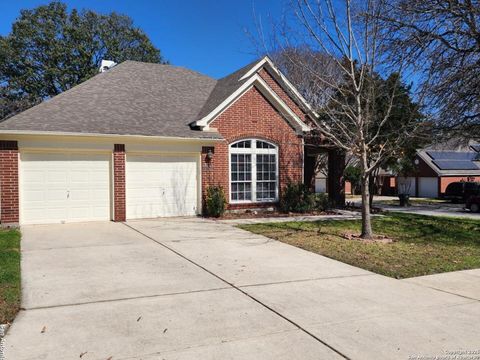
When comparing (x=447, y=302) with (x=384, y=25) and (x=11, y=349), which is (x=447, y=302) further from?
(x=384, y=25)

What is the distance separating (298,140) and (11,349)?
47.6ft

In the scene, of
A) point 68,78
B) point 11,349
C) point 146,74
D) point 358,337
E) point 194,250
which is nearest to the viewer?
point 11,349

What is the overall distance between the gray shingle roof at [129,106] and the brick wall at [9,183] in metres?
0.68

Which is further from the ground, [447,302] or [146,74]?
[146,74]

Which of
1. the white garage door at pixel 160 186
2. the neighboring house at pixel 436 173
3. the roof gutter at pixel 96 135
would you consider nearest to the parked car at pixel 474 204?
the neighboring house at pixel 436 173

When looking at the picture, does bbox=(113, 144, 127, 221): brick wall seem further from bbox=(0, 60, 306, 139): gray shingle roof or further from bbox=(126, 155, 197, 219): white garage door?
bbox=(0, 60, 306, 139): gray shingle roof

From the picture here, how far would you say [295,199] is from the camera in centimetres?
1711

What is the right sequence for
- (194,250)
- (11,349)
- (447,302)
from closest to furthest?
(11,349), (447,302), (194,250)

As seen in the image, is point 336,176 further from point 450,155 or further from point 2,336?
point 450,155

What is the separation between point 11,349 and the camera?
14.0 ft

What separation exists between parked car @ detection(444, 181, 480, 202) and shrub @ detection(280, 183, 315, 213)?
19397 millimetres

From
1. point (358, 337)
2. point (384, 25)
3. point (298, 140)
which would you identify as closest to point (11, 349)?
point (358, 337)

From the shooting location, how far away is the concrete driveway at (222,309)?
14.4ft

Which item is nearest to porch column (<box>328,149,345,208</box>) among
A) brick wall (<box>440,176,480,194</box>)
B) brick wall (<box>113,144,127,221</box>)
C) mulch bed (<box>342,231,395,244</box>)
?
mulch bed (<box>342,231,395,244</box>)
